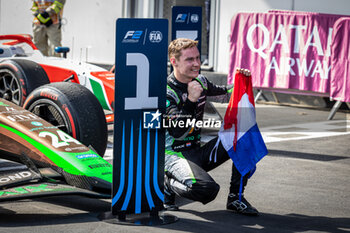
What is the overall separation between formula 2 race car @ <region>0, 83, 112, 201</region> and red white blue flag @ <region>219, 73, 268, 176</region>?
3.09ft

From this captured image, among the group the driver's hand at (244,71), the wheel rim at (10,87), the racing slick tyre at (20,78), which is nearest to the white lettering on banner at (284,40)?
the racing slick tyre at (20,78)

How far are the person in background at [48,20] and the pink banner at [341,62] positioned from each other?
5239mm

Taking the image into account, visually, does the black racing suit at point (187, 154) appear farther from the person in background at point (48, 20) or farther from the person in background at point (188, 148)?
the person in background at point (48, 20)

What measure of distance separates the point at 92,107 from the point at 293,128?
4.69 metres

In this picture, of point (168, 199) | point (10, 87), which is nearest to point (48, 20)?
point (10, 87)

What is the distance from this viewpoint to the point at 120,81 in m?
4.65

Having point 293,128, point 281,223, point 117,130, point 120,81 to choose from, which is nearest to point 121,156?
point 117,130

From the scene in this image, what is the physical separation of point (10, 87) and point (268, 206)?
3.85 meters

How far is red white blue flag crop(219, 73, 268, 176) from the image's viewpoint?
5203 millimetres

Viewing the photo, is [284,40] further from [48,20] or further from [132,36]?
[132,36]

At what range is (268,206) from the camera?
18.0 feet

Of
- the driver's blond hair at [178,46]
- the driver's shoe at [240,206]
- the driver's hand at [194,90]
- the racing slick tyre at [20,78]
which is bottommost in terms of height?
the driver's shoe at [240,206]

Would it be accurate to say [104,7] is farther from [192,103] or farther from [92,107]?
[192,103]

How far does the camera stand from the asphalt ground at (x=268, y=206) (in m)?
4.73
